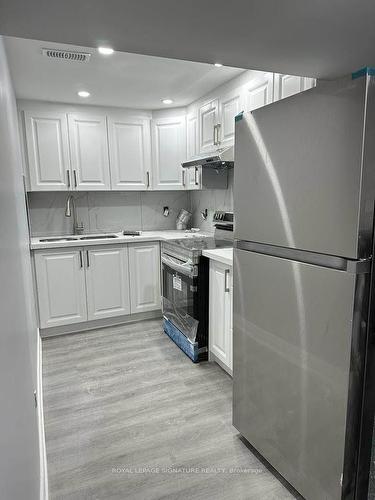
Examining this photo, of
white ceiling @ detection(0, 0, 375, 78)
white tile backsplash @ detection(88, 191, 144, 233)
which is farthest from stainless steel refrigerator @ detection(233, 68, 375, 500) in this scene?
white tile backsplash @ detection(88, 191, 144, 233)

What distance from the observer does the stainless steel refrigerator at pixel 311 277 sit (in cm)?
109

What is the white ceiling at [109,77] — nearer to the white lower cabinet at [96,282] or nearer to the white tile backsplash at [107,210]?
the white tile backsplash at [107,210]

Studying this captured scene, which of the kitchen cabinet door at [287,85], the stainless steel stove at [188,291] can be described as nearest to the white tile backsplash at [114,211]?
the stainless steel stove at [188,291]

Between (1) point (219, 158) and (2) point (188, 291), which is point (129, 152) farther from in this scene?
(2) point (188, 291)

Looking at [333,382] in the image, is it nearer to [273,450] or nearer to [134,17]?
[273,450]

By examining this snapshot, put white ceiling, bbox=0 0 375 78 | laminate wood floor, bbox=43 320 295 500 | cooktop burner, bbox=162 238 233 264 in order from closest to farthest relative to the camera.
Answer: white ceiling, bbox=0 0 375 78
laminate wood floor, bbox=43 320 295 500
cooktop burner, bbox=162 238 233 264

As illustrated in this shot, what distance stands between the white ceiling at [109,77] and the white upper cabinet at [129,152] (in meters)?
0.26

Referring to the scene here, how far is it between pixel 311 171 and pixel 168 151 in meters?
2.66

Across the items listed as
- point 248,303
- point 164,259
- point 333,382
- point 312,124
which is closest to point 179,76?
point 164,259

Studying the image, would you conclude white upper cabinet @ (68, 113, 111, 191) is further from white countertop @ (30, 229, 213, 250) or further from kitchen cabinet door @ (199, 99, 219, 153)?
kitchen cabinet door @ (199, 99, 219, 153)

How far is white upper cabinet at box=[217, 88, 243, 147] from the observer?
2.61 m

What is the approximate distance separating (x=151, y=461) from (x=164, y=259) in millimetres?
1757

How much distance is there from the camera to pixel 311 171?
1.22 m

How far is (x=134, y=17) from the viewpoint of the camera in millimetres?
960
